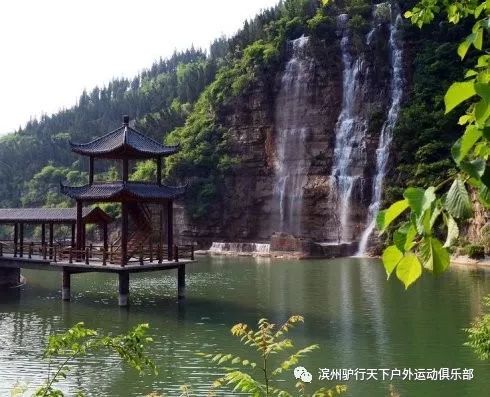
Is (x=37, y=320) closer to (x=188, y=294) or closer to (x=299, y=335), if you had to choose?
(x=188, y=294)

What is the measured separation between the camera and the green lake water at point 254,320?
11.8 meters

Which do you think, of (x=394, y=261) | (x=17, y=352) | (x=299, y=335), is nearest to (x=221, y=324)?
(x=299, y=335)

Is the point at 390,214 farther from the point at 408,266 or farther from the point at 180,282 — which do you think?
the point at 180,282

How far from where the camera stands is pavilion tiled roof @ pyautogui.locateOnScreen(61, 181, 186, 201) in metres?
21.5

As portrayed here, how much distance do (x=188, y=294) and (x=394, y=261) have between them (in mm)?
23057

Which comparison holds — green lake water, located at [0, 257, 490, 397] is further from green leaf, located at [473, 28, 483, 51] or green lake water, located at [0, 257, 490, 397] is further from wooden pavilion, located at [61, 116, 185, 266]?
green leaf, located at [473, 28, 483, 51]

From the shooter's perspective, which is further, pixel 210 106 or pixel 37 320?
pixel 210 106

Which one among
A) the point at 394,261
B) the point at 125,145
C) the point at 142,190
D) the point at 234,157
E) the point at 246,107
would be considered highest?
the point at 246,107

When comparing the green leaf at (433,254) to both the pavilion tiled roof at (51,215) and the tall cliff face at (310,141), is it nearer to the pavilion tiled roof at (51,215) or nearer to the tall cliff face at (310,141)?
the pavilion tiled roof at (51,215)

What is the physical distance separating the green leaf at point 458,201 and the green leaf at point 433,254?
14cm

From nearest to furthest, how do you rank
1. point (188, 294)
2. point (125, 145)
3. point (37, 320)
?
point (37, 320) < point (125, 145) < point (188, 294)

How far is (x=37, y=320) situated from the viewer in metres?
18.9

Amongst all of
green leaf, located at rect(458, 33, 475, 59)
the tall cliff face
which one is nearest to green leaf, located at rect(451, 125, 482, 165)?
green leaf, located at rect(458, 33, 475, 59)

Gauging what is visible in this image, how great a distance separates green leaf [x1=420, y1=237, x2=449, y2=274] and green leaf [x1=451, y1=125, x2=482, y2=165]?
9.4 inches
